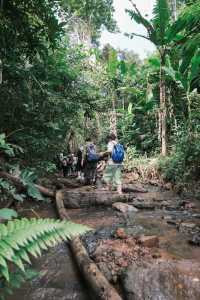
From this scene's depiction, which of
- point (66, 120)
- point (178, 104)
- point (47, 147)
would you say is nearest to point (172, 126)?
point (178, 104)

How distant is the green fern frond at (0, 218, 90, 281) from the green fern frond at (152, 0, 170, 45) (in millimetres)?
10050

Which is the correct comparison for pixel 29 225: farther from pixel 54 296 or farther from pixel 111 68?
pixel 111 68

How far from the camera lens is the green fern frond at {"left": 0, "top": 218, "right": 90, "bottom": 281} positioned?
1.56 meters

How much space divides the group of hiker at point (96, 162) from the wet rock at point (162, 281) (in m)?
4.44

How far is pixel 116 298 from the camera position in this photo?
2.72m

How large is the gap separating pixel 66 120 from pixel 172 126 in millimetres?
5299

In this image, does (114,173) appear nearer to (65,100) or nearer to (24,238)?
(65,100)

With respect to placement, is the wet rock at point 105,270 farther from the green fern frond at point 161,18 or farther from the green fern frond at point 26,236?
the green fern frond at point 161,18

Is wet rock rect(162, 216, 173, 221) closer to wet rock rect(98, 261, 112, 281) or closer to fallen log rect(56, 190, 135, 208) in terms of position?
fallen log rect(56, 190, 135, 208)

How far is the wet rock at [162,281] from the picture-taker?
124 inches

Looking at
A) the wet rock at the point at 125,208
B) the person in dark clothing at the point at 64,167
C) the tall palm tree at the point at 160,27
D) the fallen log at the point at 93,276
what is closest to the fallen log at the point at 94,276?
the fallen log at the point at 93,276

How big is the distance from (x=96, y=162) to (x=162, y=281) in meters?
6.56

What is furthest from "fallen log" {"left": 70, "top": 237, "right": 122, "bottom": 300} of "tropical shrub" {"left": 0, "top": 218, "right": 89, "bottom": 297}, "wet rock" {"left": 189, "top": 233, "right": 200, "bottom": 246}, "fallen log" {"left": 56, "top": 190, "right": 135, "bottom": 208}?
"fallen log" {"left": 56, "top": 190, "right": 135, "bottom": 208}

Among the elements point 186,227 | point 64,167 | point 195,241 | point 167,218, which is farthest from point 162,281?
point 64,167
